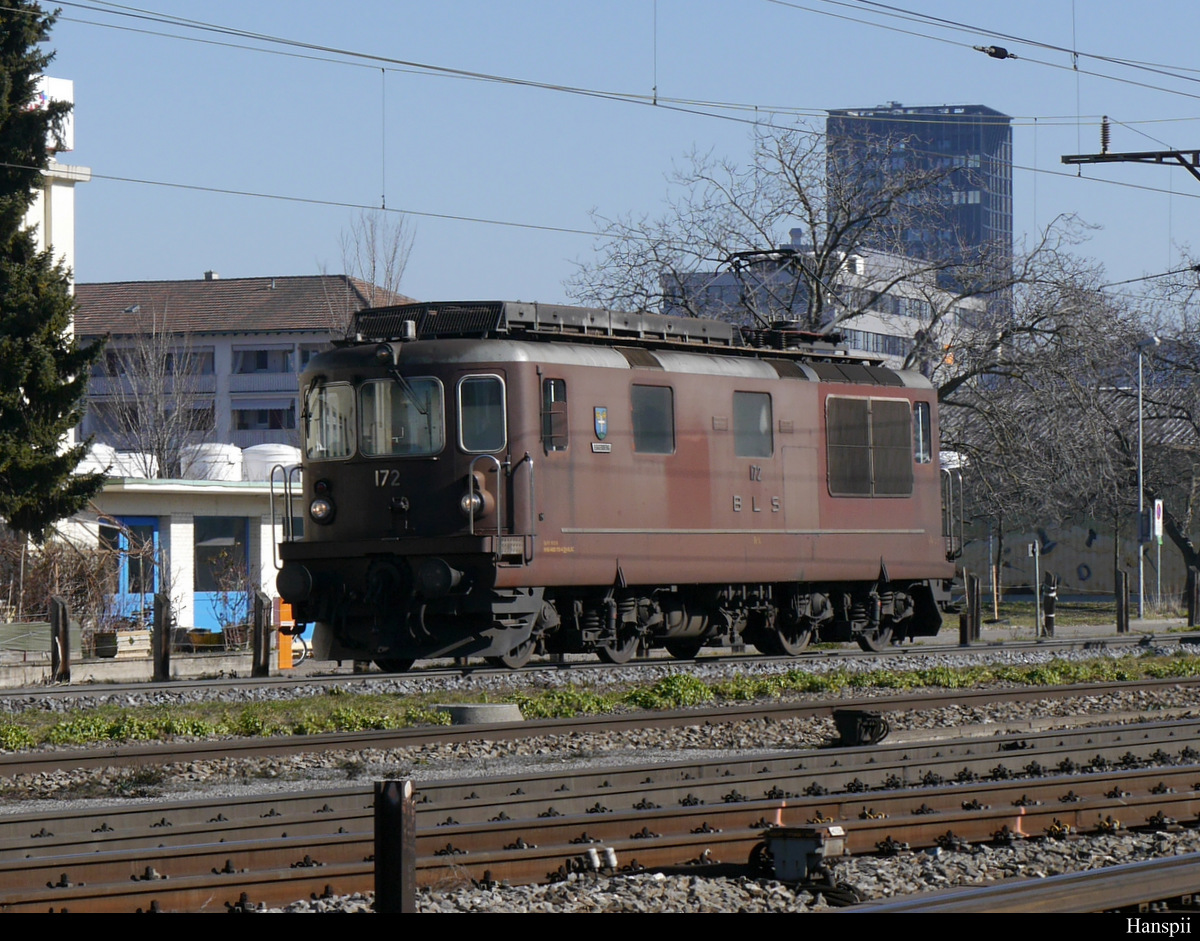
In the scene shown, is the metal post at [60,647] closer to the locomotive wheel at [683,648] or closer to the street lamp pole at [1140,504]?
the locomotive wheel at [683,648]

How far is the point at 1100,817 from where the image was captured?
871 centimetres

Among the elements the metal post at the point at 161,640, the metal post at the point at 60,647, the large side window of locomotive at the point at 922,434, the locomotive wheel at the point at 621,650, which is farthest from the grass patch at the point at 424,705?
the metal post at the point at 60,647

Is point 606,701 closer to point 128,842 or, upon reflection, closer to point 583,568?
point 583,568

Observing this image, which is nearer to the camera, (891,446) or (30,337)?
(891,446)

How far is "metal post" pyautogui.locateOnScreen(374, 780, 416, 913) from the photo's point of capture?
17.4ft

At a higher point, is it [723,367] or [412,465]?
[723,367]

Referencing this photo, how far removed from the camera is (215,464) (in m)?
39.6

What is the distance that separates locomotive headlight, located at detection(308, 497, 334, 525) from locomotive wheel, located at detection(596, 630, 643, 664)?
3507 millimetres

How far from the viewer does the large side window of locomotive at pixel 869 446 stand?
2022 cm

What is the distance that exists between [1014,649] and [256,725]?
12777 millimetres

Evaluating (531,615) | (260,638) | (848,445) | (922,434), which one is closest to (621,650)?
(531,615)

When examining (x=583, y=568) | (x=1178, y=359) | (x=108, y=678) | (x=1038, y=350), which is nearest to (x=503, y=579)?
(x=583, y=568)

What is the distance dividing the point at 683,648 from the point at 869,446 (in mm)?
3714

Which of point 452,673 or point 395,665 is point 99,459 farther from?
point 452,673
